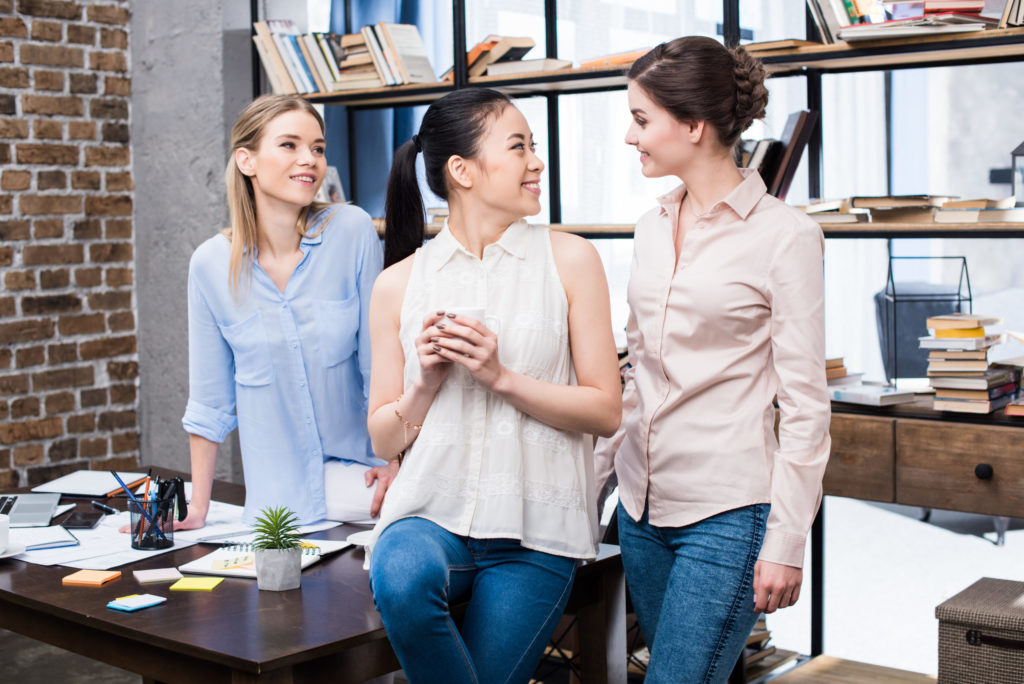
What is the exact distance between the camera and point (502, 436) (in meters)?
1.73

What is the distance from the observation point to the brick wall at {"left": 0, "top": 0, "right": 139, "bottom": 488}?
13.5ft

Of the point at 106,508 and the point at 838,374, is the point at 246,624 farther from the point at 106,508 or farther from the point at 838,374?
the point at 838,374

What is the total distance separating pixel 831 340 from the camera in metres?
3.43

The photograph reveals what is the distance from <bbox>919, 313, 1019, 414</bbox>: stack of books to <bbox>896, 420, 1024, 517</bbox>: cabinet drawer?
0.07 m

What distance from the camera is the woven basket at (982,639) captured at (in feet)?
7.61

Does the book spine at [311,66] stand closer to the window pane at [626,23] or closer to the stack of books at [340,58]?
the stack of books at [340,58]

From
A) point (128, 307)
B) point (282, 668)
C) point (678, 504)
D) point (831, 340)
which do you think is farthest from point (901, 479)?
point (128, 307)

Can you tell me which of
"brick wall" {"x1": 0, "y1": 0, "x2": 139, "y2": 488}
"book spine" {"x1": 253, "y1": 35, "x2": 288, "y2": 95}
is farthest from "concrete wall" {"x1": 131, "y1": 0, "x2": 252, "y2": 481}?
"book spine" {"x1": 253, "y1": 35, "x2": 288, "y2": 95}

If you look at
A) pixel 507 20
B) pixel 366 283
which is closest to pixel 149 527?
pixel 366 283

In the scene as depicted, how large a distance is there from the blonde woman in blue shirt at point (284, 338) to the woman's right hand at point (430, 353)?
29.3 inches

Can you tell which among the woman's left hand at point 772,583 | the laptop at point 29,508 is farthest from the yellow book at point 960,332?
the laptop at point 29,508

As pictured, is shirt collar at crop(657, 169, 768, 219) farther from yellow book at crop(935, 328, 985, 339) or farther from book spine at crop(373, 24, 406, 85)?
book spine at crop(373, 24, 406, 85)

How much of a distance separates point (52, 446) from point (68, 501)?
1738 millimetres

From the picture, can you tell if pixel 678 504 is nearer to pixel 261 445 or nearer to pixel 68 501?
pixel 261 445
